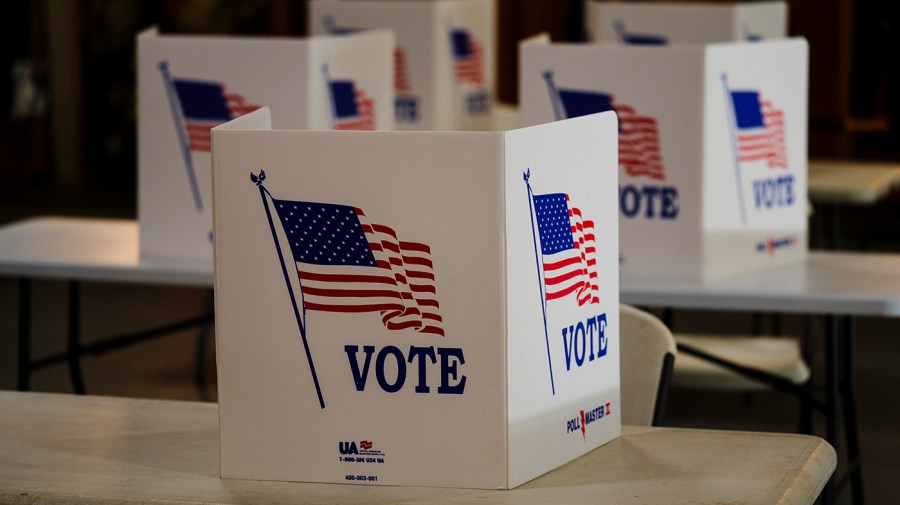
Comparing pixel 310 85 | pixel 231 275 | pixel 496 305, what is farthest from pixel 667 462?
pixel 310 85

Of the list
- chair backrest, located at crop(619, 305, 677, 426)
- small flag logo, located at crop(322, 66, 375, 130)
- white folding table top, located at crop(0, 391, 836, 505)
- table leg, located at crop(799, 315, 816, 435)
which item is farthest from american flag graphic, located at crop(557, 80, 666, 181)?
white folding table top, located at crop(0, 391, 836, 505)

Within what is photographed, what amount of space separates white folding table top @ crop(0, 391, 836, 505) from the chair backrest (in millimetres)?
253

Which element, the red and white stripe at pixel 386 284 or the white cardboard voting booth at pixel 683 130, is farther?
the white cardboard voting booth at pixel 683 130

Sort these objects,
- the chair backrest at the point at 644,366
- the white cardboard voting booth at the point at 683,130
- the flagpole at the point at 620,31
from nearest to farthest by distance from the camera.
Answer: the chair backrest at the point at 644,366, the white cardboard voting booth at the point at 683,130, the flagpole at the point at 620,31

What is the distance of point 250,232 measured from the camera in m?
1.41

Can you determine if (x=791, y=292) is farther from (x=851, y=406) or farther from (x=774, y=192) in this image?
(x=851, y=406)

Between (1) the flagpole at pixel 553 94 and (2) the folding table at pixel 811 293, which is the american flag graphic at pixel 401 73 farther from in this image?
(2) the folding table at pixel 811 293

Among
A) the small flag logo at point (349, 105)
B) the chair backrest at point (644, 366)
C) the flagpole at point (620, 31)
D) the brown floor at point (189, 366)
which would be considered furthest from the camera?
the brown floor at point (189, 366)

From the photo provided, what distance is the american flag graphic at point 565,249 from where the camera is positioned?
142 cm

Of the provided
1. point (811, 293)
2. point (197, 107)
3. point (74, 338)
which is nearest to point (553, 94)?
point (811, 293)

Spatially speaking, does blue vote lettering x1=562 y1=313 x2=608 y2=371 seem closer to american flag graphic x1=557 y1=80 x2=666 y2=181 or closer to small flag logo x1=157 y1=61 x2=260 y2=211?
american flag graphic x1=557 y1=80 x2=666 y2=181

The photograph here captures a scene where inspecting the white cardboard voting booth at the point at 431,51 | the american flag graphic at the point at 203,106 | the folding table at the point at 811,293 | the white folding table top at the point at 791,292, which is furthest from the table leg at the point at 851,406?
the white cardboard voting booth at the point at 431,51

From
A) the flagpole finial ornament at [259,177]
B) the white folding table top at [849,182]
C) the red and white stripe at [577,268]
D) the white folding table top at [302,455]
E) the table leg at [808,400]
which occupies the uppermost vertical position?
the flagpole finial ornament at [259,177]

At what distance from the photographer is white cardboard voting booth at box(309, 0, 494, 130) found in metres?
3.95
